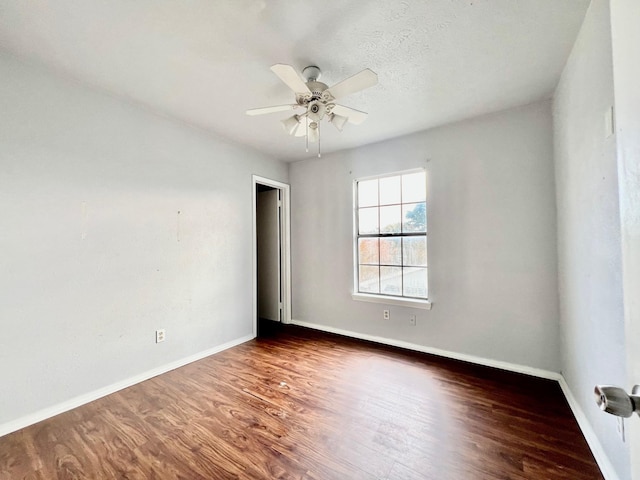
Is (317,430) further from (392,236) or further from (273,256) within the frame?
(273,256)

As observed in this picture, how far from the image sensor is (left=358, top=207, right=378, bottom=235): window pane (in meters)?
3.48

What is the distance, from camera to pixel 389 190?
339 centimetres

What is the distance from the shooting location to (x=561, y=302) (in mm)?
2281

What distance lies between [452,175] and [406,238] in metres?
0.85

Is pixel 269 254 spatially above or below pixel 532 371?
above

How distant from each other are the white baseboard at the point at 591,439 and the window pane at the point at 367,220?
2.28 meters

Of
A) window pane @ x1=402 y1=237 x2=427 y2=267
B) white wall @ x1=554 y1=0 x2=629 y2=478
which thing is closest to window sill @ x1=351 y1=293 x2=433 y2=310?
window pane @ x1=402 y1=237 x2=427 y2=267

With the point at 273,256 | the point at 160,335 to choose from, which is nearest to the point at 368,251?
the point at 273,256

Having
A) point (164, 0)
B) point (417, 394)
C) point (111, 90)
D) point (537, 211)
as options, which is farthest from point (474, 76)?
point (111, 90)

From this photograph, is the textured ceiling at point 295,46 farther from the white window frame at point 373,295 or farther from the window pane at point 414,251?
the window pane at point 414,251

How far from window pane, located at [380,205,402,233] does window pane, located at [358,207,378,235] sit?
8cm

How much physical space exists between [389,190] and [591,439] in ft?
8.71

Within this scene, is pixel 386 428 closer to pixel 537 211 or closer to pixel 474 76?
pixel 537 211

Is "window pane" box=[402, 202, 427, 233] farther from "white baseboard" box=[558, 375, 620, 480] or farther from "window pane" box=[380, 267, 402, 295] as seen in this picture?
"white baseboard" box=[558, 375, 620, 480]
